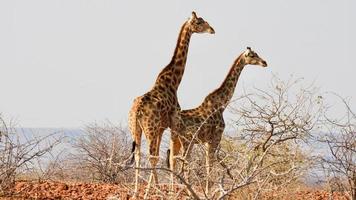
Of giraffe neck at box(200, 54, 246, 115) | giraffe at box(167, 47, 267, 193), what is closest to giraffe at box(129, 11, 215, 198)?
giraffe at box(167, 47, 267, 193)

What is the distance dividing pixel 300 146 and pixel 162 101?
2336mm

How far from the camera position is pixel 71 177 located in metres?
17.6

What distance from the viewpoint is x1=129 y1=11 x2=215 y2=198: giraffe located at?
28.6 ft

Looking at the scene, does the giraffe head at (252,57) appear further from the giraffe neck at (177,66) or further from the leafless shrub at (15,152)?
the leafless shrub at (15,152)

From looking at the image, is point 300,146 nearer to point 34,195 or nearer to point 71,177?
point 34,195

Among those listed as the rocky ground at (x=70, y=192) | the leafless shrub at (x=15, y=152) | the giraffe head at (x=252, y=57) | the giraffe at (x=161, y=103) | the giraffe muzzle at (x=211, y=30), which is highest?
the giraffe muzzle at (x=211, y=30)

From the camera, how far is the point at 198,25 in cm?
970

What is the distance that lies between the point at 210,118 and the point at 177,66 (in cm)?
82

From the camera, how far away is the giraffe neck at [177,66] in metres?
9.29

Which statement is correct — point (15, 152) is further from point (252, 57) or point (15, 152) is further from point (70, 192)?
point (252, 57)

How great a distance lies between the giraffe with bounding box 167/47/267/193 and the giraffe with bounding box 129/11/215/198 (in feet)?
0.79

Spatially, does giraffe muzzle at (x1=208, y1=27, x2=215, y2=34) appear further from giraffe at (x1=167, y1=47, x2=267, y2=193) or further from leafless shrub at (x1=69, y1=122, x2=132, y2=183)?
leafless shrub at (x1=69, y1=122, x2=132, y2=183)

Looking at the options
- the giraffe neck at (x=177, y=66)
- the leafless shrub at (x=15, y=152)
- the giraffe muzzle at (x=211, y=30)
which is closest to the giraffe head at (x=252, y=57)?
the giraffe muzzle at (x=211, y=30)

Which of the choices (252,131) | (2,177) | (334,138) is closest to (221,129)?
(252,131)
